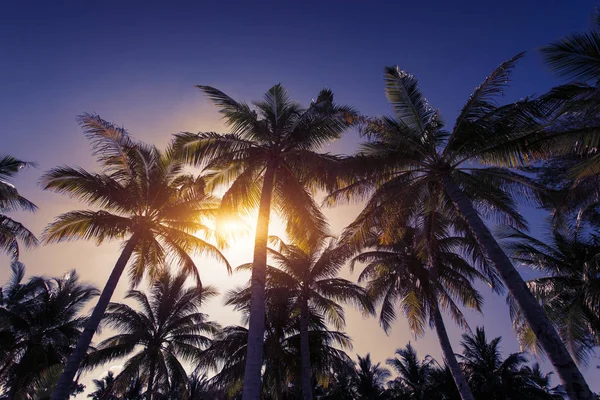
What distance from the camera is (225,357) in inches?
756

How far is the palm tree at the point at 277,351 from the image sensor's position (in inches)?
741

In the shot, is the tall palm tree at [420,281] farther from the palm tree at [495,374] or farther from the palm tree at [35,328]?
the palm tree at [35,328]

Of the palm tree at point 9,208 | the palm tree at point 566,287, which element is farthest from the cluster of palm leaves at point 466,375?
the palm tree at point 9,208

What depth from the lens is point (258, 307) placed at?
872 cm

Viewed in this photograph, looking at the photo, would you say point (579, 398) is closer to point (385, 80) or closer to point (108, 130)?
point (385, 80)

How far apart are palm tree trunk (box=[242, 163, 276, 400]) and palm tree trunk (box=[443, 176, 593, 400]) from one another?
19.3ft

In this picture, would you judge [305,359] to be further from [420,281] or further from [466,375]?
[466,375]

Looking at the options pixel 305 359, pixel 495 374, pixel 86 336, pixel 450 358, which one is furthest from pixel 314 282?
pixel 495 374

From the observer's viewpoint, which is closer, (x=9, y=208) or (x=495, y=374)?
(x=9, y=208)

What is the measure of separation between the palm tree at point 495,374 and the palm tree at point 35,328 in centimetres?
2741

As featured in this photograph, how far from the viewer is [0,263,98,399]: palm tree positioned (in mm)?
19125

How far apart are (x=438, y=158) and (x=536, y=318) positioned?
213 inches

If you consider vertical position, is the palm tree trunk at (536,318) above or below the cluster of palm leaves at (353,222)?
below

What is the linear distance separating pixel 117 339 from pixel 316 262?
13.2 meters
